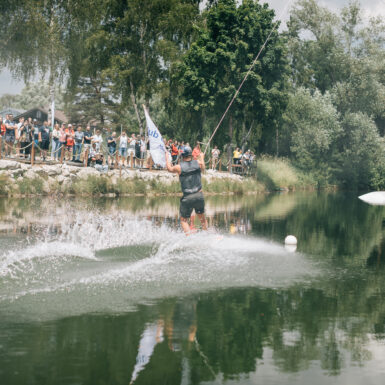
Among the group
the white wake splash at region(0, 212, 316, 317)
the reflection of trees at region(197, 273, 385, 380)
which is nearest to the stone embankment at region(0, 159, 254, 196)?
the white wake splash at region(0, 212, 316, 317)

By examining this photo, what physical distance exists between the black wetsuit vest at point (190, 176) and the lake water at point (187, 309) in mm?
1068

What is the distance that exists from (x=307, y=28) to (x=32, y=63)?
111 ft

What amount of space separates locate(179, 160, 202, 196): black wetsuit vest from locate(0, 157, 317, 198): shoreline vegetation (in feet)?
54.8

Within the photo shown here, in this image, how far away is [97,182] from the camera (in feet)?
106

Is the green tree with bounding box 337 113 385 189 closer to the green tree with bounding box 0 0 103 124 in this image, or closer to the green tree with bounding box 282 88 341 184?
the green tree with bounding box 282 88 341 184

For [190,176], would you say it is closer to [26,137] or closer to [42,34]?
[26,137]

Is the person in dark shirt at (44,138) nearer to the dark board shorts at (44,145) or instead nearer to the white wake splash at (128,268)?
the dark board shorts at (44,145)

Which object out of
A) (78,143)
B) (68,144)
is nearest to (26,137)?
(68,144)

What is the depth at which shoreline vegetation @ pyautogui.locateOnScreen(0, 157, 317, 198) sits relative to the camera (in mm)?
29750

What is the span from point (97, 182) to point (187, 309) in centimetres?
2439

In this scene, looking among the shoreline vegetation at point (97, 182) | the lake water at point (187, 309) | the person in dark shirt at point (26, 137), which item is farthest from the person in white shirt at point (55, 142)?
the lake water at point (187, 309)

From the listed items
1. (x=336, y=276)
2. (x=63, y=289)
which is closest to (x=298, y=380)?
(x=63, y=289)

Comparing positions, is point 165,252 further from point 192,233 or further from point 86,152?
point 86,152

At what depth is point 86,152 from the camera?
33.1 meters
